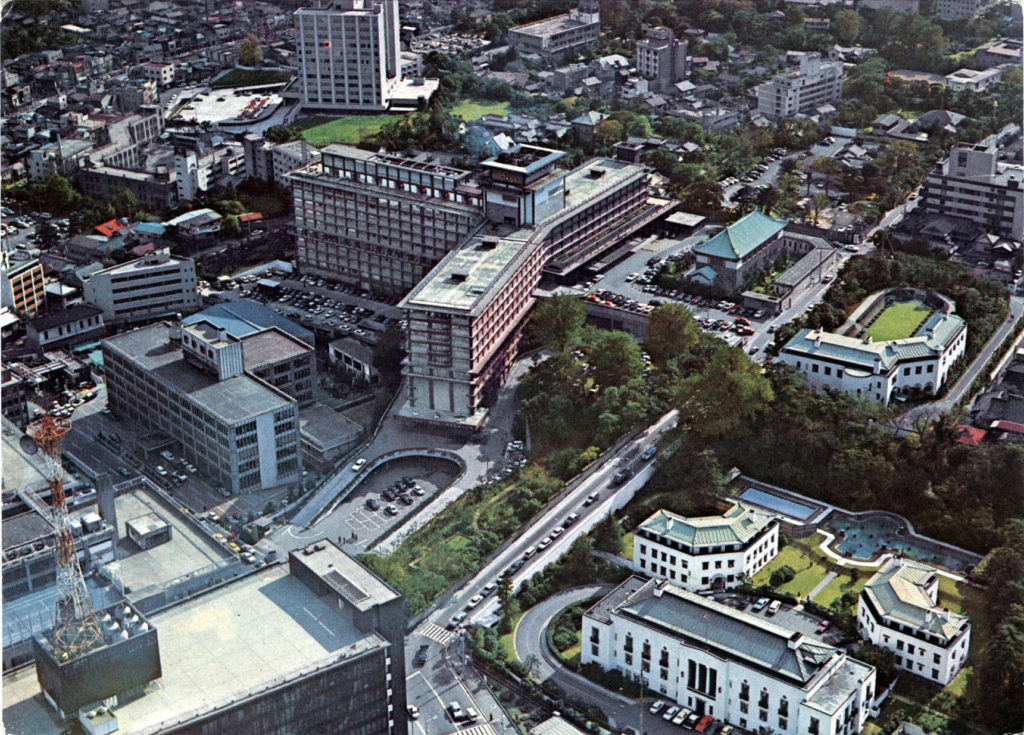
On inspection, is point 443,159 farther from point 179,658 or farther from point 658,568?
point 179,658

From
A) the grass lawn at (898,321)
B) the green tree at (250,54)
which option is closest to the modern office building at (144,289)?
the grass lawn at (898,321)

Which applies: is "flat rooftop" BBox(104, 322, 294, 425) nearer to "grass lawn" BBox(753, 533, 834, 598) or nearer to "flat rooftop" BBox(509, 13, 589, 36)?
"grass lawn" BBox(753, 533, 834, 598)

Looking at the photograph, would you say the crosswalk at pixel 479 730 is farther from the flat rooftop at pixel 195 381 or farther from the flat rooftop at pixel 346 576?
the flat rooftop at pixel 195 381

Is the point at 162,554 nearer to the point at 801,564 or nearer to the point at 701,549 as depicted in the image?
the point at 701,549

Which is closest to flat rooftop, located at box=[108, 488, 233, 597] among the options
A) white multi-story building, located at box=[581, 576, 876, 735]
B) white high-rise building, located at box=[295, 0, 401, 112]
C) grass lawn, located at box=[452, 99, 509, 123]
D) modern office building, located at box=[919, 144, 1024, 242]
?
white multi-story building, located at box=[581, 576, 876, 735]

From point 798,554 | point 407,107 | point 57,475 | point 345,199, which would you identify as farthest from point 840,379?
point 407,107

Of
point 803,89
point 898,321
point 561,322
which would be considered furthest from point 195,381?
point 803,89
